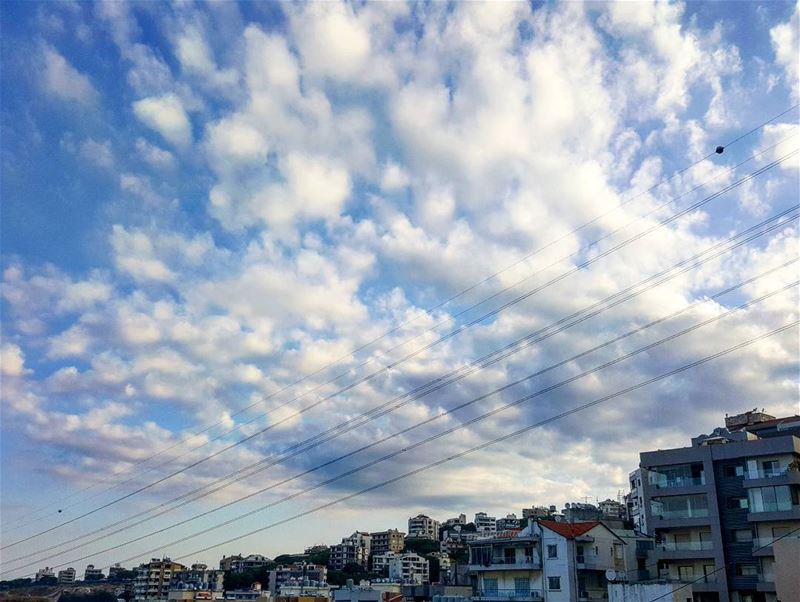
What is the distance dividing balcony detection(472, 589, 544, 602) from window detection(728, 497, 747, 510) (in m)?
19.2

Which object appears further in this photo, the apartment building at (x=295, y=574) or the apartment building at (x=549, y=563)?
the apartment building at (x=295, y=574)

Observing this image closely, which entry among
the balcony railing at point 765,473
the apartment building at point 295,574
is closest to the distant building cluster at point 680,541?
the balcony railing at point 765,473

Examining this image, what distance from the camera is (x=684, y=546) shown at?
62406mm

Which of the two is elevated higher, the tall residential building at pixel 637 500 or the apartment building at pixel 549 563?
the tall residential building at pixel 637 500

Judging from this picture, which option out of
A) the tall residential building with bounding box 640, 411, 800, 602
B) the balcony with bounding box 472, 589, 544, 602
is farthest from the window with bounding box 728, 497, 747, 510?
the balcony with bounding box 472, 589, 544, 602

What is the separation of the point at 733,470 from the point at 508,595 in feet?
80.4

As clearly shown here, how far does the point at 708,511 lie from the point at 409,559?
130943mm

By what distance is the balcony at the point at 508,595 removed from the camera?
65938mm

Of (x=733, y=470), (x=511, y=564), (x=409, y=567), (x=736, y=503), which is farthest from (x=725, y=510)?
(x=409, y=567)

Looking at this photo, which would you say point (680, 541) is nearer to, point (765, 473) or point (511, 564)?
point (765, 473)

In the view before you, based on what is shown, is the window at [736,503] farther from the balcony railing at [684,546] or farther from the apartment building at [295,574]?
the apartment building at [295,574]

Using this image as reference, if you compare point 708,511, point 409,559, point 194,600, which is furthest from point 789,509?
point 409,559

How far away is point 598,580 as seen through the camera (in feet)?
214

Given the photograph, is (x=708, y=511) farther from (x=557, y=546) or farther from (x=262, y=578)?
(x=262, y=578)
